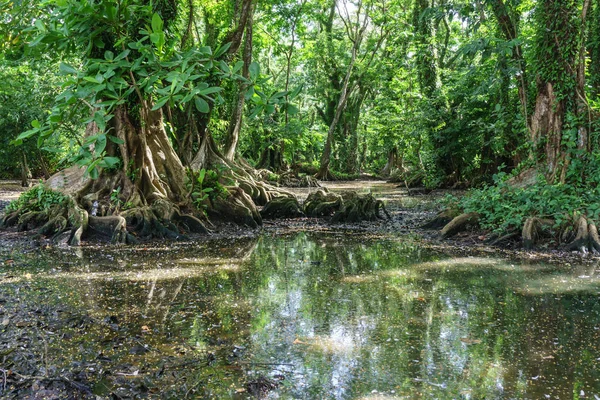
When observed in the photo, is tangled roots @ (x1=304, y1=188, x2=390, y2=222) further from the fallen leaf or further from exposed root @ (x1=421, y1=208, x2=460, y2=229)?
the fallen leaf

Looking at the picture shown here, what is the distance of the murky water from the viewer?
3.81 m

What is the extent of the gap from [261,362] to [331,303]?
6.07 ft

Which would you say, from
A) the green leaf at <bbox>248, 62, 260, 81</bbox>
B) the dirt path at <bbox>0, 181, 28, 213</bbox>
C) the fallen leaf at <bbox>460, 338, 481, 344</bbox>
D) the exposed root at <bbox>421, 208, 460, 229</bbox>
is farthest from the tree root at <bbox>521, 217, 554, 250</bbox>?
the dirt path at <bbox>0, 181, 28, 213</bbox>

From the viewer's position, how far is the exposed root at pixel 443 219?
37.9ft

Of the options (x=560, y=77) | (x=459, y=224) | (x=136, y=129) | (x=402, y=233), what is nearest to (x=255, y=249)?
(x=402, y=233)

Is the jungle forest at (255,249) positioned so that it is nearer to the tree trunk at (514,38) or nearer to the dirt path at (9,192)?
the tree trunk at (514,38)

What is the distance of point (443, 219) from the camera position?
38.4 ft

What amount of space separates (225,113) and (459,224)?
42.4 ft

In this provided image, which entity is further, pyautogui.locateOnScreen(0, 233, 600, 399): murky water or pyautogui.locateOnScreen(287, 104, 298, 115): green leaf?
pyautogui.locateOnScreen(287, 104, 298, 115): green leaf

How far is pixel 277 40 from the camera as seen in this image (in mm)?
29250

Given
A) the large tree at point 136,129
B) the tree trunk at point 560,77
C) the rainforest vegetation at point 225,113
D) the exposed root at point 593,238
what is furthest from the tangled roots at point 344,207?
the exposed root at point 593,238

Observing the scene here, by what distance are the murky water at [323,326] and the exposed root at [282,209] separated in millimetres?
5827

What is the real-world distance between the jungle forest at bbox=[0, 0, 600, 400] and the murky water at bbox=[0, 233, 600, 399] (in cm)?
3

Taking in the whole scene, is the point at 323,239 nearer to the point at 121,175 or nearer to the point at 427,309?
the point at 121,175
